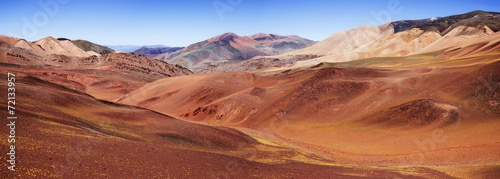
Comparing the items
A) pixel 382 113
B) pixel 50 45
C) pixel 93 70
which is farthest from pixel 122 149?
pixel 50 45

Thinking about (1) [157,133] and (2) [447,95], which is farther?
(2) [447,95]

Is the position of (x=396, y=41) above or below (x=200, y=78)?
above

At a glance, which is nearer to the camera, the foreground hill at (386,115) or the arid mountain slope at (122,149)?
the arid mountain slope at (122,149)

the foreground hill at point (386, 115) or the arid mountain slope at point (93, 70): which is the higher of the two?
the arid mountain slope at point (93, 70)

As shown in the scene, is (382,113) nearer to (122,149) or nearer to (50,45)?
(122,149)

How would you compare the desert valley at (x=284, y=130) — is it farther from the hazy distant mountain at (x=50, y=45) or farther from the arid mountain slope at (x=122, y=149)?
the hazy distant mountain at (x=50, y=45)

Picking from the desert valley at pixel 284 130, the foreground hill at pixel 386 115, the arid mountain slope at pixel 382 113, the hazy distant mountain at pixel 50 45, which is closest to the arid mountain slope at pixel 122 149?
the desert valley at pixel 284 130

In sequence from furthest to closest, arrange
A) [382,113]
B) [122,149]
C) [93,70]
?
[93,70], [382,113], [122,149]

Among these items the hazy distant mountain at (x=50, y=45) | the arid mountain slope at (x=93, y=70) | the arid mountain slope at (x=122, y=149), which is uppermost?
the hazy distant mountain at (x=50, y=45)

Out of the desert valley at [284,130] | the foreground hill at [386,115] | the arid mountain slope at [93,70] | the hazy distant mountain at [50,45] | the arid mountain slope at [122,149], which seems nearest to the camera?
the arid mountain slope at [122,149]

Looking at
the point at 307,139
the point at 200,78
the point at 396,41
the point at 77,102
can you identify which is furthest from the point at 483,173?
the point at 396,41

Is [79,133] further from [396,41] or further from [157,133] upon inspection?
[396,41]
